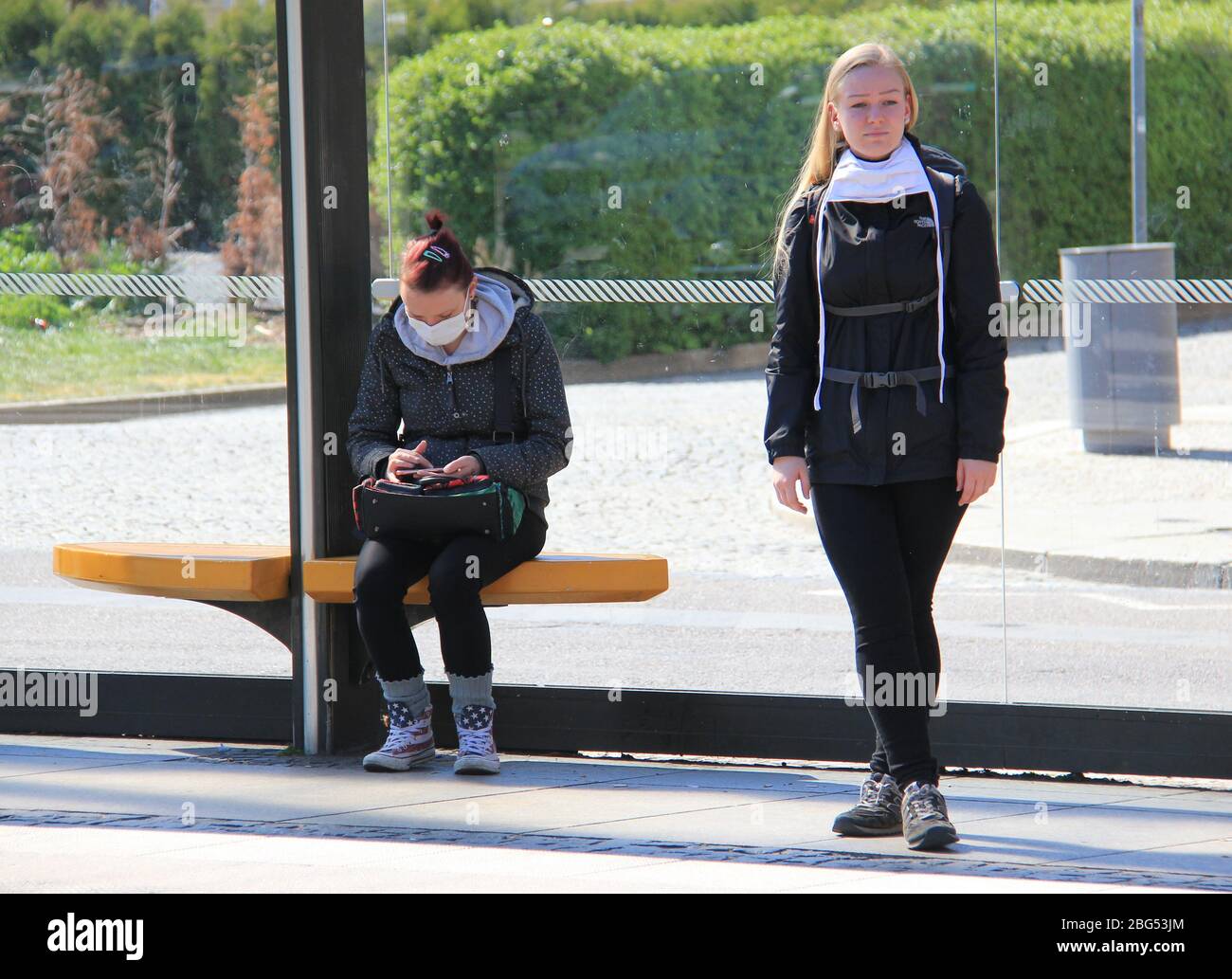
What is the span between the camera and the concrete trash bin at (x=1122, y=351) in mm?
4988

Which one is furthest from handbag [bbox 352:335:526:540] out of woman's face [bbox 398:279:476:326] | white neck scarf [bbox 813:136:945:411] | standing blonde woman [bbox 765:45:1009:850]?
white neck scarf [bbox 813:136:945:411]

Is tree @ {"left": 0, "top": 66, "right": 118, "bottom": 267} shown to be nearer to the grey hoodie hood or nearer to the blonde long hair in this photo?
the grey hoodie hood

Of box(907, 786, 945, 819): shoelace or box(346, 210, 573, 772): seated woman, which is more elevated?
box(346, 210, 573, 772): seated woman

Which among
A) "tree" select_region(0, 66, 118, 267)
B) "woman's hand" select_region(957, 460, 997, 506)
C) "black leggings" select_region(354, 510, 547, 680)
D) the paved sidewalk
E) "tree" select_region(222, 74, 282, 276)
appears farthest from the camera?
"tree" select_region(0, 66, 118, 267)

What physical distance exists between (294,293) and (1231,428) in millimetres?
2533

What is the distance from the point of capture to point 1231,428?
196 inches

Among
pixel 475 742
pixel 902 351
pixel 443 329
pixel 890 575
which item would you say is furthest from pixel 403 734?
pixel 902 351

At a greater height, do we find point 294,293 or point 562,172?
point 562,172

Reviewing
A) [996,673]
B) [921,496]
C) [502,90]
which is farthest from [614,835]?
[502,90]

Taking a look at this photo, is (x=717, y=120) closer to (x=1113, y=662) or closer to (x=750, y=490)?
(x=750, y=490)

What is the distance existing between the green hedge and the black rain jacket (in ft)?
3.38

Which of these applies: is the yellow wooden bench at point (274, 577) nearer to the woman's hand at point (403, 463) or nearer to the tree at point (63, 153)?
Result: the woman's hand at point (403, 463)

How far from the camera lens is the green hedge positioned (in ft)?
16.3

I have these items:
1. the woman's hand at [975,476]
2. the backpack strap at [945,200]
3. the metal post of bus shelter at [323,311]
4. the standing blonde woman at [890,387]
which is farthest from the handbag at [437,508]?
the woman's hand at [975,476]
